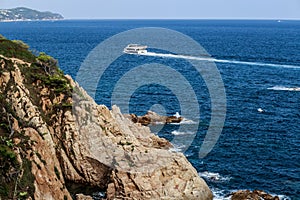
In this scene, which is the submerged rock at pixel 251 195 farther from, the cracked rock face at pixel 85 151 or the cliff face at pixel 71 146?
the cracked rock face at pixel 85 151

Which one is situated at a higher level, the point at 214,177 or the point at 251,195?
the point at 251,195

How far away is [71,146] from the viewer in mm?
45312

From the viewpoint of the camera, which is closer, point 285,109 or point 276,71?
point 285,109

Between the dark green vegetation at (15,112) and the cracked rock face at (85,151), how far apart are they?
0.17m

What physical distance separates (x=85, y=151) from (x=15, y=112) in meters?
8.96

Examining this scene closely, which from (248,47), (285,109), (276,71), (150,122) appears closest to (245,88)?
(285,109)

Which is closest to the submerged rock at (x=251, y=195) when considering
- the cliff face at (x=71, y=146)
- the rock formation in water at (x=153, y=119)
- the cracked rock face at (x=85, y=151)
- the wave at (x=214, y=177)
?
the cliff face at (x=71, y=146)

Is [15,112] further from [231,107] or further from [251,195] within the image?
[231,107]

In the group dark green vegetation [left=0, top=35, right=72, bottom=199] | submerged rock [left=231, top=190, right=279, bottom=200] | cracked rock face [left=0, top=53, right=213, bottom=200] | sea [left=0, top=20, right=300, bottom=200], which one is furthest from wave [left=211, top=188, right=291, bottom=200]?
dark green vegetation [left=0, top=35, right=72, bottom=199]

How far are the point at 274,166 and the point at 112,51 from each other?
111 m

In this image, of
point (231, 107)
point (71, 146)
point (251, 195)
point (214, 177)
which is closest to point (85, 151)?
point (71, 146)

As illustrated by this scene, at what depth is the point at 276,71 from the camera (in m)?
119

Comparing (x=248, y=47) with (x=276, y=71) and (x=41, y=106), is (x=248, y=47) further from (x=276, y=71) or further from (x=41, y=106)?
(x=41, y=106)

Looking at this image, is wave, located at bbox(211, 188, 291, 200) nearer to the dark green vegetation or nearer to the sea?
the sea
